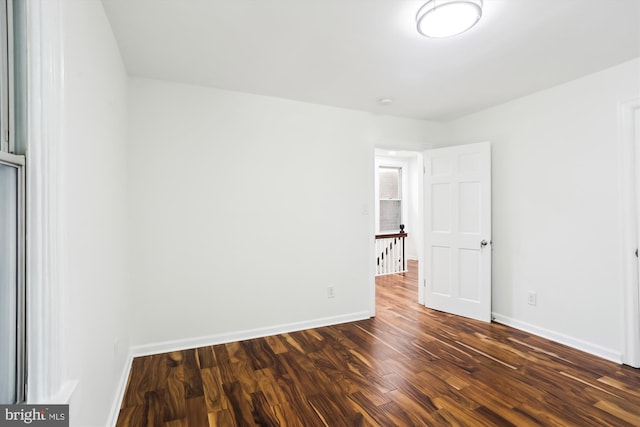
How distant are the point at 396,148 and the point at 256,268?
2264 mm

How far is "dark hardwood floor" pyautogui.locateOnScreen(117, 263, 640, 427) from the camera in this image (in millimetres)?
1896

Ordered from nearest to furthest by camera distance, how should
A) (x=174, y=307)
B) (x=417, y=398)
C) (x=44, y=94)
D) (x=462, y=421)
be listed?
(x=44, y=94), (x=462, y=421), (x=417, y=398), (x=174, y=307)

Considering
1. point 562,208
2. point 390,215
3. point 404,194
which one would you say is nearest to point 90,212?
point 562,208

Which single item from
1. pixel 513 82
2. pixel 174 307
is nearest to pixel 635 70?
pixel 513 82

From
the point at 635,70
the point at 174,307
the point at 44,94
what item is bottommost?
the point at 174,307

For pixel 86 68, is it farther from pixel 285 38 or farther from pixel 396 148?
pixel 396 148

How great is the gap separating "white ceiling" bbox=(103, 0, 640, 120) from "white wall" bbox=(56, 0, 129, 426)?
392mm

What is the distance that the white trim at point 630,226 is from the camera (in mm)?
2473

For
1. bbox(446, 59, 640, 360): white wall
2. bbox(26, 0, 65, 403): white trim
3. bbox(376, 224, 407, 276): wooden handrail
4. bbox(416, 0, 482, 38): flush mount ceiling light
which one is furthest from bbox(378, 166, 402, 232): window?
bbox(26, 0, 65, 403): white trim

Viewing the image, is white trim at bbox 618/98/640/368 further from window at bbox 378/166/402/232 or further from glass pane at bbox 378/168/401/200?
glass pane at bbox 378/168/401/200

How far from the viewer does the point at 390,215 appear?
23.0 feet

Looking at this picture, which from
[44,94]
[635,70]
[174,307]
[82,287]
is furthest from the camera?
[174,307]

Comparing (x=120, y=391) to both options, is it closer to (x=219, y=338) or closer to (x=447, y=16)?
(x=219, y=338)

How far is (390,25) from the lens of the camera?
1949 millimetres
